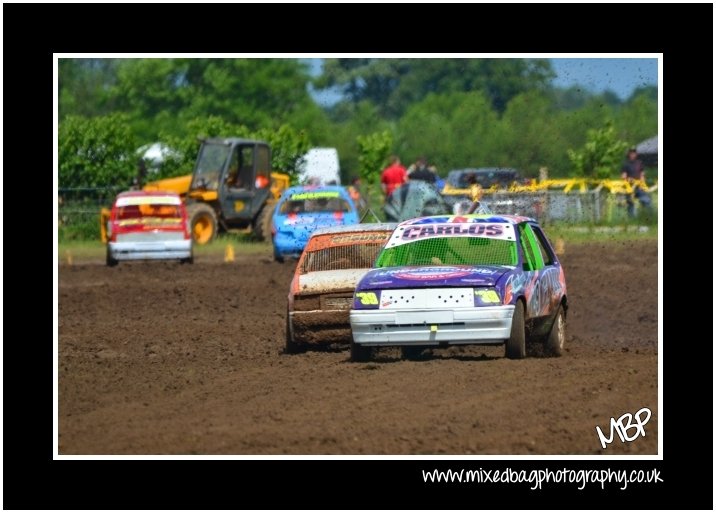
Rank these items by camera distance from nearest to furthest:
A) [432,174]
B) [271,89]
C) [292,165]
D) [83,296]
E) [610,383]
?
1. [610,383]
2. [83,296]
3. [432,174]
4. [292,165]
5. [271,89]

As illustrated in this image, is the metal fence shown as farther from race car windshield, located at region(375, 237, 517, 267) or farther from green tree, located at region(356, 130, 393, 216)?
race car windshield, located at region(375, 237, 517, 267)

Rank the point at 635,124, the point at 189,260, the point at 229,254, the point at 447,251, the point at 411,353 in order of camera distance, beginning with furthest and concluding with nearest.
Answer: the point at 635,124 → the point at 229,254 → the point at 189,260 → the point at 411,353 → the point at 447,251

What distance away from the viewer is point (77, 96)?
78562 millimetres

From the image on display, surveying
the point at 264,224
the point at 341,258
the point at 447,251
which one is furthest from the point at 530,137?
the point at 447,251

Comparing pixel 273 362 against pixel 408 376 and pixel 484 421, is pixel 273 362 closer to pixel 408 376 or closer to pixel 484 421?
pixel 408 376

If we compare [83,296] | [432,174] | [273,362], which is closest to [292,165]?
[432,174]

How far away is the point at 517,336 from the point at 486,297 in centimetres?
55

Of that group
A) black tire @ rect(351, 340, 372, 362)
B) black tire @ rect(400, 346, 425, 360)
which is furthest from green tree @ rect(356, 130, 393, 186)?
black tire @ rect(351, 340, 372, 362)

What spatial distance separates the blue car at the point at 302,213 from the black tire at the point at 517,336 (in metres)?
15.7

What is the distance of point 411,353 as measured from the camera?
15352 mm

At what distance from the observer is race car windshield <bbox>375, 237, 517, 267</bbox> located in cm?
1462

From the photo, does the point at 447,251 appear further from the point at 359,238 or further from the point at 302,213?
the point at 302,213

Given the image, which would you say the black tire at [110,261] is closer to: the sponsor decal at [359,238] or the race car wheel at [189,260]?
the race car wheel at [189,260]

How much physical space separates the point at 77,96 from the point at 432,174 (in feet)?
159
